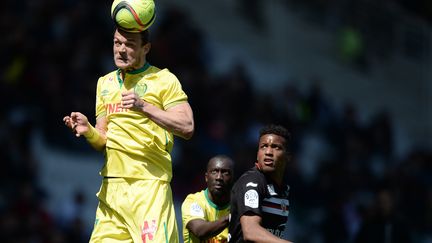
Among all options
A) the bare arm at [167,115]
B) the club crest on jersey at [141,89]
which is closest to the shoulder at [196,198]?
the bare arm at [167,115]

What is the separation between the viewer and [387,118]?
23250mm

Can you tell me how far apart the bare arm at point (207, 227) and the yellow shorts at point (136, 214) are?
0.66m

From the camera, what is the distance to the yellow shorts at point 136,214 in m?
8.25

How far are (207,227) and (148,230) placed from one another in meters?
0.96

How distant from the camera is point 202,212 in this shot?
9.40 meters

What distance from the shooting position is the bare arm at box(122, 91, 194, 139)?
8.05m

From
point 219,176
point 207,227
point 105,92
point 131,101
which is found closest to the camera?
point 131,101

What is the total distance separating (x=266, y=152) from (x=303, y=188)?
1168cm

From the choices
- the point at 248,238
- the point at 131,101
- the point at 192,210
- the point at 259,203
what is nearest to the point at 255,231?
the point at 248,238

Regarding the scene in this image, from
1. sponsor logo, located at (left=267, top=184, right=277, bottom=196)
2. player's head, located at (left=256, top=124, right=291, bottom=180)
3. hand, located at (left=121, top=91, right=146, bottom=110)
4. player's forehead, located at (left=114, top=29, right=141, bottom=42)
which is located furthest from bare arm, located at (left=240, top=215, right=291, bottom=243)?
player's forehead, located at (left=114, top=29, right=141, bottom=42)

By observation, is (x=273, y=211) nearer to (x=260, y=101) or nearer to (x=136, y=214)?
(x=136, y=214)

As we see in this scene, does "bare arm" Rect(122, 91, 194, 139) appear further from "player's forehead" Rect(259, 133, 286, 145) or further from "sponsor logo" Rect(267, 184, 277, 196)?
"sponsor logo" Rect(267, 184, 277, 196)

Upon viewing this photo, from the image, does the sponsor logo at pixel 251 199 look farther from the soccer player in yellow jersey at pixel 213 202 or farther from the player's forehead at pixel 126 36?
the player's forehead at pixel 126 36

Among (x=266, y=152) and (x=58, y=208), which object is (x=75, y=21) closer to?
(x=58, y=208)
